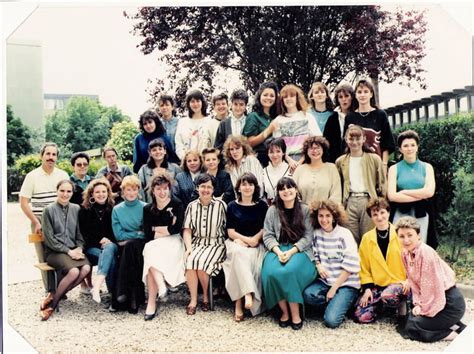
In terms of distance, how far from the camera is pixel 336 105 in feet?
18.4

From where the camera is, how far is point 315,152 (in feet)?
17.2

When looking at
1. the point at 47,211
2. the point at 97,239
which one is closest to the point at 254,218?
the point at 97,239

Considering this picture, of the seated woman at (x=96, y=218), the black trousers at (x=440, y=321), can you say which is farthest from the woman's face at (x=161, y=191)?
the black trousers at (x=440, y=321)

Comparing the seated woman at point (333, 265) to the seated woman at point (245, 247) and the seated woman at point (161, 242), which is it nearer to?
the seated woman at point (245, 247)

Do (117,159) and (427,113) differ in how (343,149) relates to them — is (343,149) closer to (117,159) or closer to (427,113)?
(427,113)

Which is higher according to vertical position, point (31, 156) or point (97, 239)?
point (31, 156)

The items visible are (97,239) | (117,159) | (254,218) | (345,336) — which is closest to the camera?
(345,336)

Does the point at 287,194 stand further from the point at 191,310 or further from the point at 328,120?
the point at 191,310

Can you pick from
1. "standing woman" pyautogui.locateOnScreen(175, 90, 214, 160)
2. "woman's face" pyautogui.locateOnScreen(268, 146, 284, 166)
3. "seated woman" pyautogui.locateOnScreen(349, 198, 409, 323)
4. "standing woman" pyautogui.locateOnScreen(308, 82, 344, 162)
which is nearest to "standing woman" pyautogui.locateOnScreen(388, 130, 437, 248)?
"seated woman" pyautogui.locateOnScreen(349, 198, 409, 323)

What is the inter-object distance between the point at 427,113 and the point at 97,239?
3.57 meters

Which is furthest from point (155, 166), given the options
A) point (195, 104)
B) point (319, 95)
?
point (319, 95)

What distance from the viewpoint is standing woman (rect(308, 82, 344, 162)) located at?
546 cm

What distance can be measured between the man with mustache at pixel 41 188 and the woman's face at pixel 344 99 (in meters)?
2.79

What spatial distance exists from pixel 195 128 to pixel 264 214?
3.82ft
